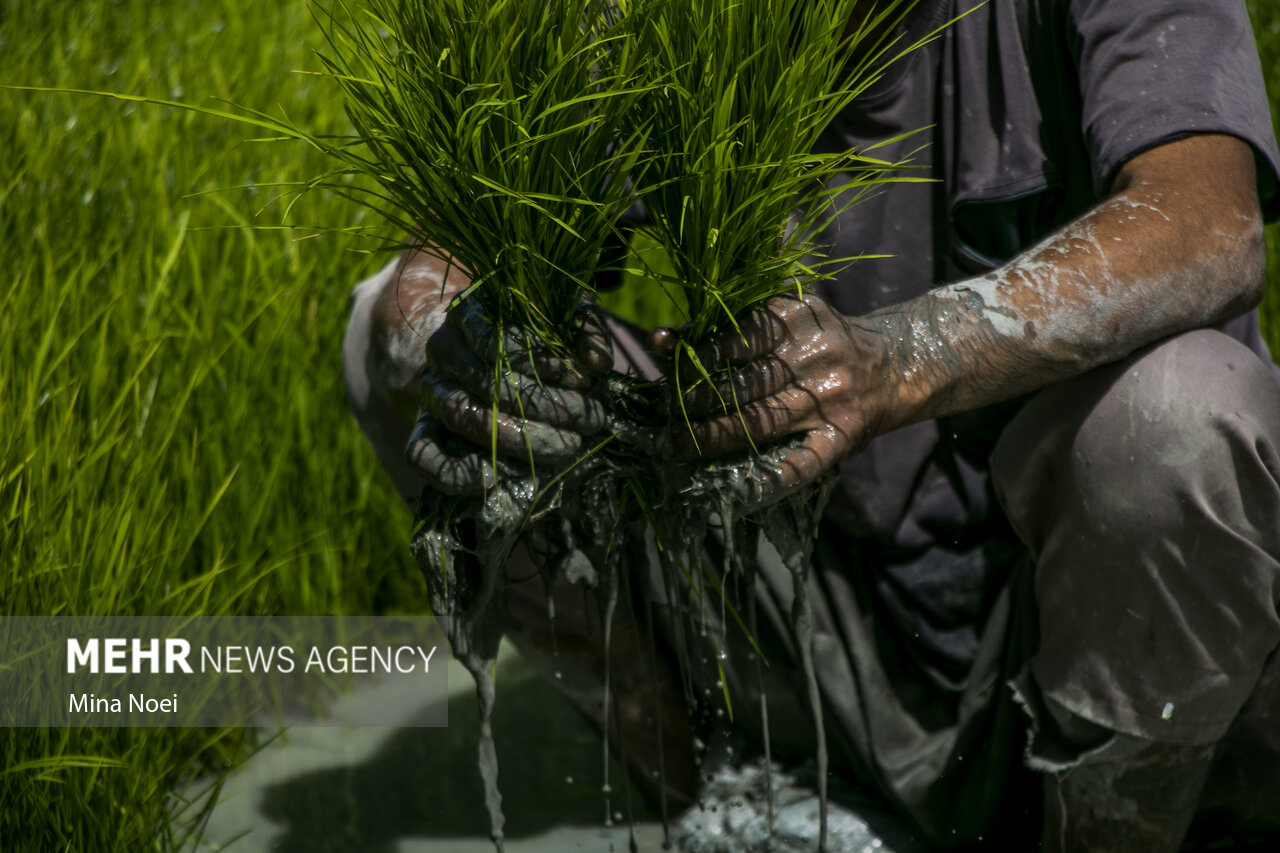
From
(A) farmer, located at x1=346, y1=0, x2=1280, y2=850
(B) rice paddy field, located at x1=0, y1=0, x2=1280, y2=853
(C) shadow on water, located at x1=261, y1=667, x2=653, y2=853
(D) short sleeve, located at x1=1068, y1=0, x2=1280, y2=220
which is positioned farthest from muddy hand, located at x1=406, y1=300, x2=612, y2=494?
(C) shadow on water, located at x1=261, y1=667, x2=653, y2=853

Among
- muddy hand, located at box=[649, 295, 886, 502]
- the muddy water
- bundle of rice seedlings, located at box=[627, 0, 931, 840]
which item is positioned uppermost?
bundle of rice seedlings, located at box=[627, 0, 931, 840]

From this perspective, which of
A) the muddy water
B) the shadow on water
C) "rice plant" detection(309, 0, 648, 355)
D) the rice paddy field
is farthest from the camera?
the shadow on water

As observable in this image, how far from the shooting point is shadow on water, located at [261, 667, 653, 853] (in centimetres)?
172

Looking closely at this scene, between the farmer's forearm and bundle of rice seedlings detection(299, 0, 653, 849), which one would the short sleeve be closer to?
the farmer's forearm

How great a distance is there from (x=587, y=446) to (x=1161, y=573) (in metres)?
0.61

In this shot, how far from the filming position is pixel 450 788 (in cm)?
182

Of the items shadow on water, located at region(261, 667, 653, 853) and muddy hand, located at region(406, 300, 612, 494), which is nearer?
muddy hand, located at region(406, 300, 612, 494)

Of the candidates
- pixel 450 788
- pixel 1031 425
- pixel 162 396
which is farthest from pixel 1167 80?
pixel 162 396

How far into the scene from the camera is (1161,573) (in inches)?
49.6

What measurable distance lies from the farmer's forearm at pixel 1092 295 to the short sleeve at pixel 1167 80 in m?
0.03

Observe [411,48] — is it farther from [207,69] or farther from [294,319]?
[207,69]

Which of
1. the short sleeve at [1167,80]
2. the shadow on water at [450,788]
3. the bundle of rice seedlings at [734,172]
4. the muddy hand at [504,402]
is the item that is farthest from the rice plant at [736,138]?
the shadow on water at [450,788]

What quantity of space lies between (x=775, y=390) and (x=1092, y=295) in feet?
1.12

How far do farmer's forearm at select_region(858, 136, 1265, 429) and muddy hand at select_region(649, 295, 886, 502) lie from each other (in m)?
0.09
